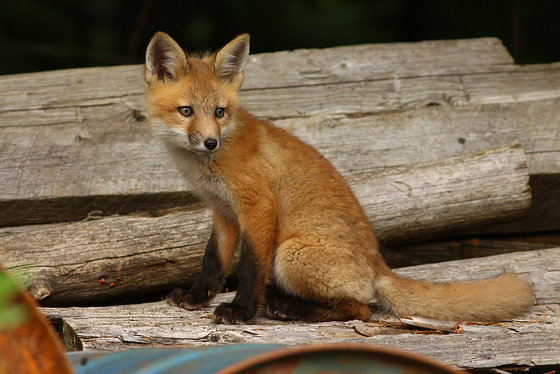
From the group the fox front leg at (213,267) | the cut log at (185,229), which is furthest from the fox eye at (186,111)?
the cut log at (185,229)

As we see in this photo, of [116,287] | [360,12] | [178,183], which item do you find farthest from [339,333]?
[360,12]

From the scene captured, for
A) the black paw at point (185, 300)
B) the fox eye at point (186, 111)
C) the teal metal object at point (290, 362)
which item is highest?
the fox eye at point (186, 111)

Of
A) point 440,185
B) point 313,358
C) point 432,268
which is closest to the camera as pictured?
point 313,358

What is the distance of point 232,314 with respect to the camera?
2783 mm

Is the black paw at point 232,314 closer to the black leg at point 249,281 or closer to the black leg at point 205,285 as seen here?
the black leg at point 249,281

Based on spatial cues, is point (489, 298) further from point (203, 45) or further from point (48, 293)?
point (203, 45)

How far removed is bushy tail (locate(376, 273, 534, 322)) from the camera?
279cm

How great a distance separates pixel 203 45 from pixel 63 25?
4.75ft

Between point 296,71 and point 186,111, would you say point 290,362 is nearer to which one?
point 186,111

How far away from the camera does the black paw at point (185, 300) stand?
299cm

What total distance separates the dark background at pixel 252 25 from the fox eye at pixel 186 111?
3244mm

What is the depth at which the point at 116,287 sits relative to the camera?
124 inches

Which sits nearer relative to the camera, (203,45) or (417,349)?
(417,349)

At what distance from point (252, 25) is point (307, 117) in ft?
8.14
